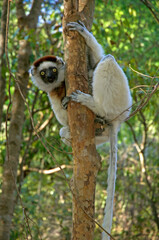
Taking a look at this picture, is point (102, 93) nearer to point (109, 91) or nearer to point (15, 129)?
point (109, 91)

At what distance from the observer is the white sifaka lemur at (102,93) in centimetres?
258

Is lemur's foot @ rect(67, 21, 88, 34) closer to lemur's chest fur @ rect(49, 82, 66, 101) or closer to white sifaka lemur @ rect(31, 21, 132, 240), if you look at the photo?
white sifaka lemur @ rect(31, 21, 132, 240)

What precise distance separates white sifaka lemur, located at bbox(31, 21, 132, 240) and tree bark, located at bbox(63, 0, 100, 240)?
0.09 metres

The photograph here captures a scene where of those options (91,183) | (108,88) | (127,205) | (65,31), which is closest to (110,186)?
(91,183)

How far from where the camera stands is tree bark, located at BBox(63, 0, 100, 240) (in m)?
2.10

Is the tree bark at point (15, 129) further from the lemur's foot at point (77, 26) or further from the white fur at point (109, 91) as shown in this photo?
the lemur's foot at point (77, 26)

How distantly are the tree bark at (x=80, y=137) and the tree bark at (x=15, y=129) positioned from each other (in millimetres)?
1608

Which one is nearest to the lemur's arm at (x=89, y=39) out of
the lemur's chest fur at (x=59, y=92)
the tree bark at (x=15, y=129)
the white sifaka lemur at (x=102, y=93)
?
the white sifaka lemur at (x=102, y=93)

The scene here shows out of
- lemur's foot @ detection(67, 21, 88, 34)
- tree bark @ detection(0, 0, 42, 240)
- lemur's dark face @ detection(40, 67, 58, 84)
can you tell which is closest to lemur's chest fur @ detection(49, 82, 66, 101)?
lemur's dark face @ detection(40, 67, 58, 84)

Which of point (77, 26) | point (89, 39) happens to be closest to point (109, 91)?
point (89, 39)

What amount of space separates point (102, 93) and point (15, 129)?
198 cm

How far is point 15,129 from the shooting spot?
4.50 meters

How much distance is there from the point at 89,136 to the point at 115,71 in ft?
3.28

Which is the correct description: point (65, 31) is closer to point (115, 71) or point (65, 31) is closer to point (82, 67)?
point (82, 67)
